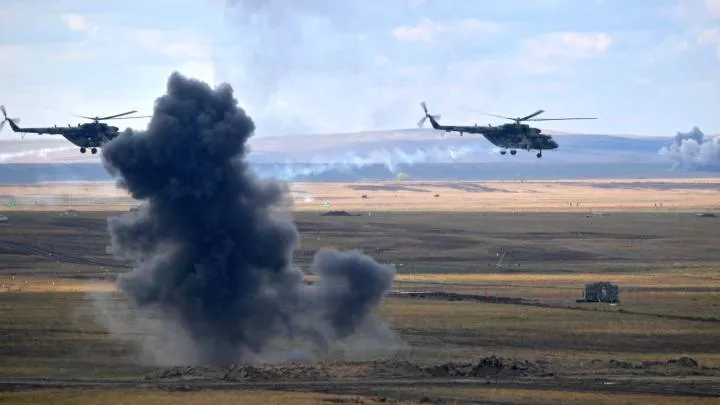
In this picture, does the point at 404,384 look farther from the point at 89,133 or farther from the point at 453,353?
the point at 89,133

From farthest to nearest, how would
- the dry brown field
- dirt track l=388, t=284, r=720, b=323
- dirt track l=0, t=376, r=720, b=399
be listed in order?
dirt track l=388, t=284, r=720, b=323 < dirt track l=0, t=376, r=720, b=399 < the dry brown field

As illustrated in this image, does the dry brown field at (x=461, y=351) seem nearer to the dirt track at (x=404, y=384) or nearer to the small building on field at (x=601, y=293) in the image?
the dirt track at (x=404, y=384)

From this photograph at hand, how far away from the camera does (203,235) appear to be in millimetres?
101188

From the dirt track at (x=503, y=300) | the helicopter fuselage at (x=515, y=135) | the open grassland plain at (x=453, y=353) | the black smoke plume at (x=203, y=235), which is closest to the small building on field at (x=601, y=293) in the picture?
the open grassland plain at (x=453, y=353)

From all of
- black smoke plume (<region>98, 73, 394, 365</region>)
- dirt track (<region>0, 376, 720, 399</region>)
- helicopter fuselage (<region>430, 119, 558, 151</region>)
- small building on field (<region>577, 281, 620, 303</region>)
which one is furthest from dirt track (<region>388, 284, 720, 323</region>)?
black smoke plume (<region>98, 73, 394, 365</region>)

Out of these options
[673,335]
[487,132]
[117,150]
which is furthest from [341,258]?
[487,132]

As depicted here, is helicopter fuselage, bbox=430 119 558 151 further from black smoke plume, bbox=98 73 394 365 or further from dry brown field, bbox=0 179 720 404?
black smoke plume, bbox=98 73 394 365

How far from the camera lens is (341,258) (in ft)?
365

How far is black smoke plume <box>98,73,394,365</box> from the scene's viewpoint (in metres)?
101

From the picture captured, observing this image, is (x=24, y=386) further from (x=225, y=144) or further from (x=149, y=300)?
(x=225, y=144)

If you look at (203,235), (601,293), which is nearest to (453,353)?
(203,235)

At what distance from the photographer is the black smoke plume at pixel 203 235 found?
101 metres

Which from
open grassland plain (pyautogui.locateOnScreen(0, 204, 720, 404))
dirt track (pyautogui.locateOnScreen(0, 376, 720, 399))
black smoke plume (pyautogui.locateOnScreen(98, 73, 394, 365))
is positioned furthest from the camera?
black smoke plume (pyautogui.locateOnScreen(98, 73, 394, 365))

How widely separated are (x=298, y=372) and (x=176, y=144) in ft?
60.7
